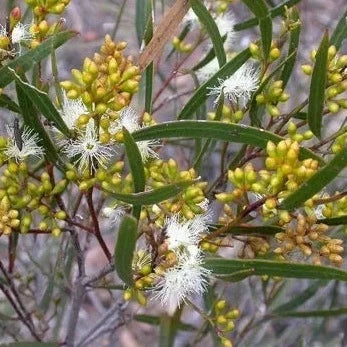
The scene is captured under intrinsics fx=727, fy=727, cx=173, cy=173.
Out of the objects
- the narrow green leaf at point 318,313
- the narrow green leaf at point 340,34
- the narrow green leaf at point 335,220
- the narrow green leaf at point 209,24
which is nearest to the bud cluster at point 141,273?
the narrow green leaf at point 335,220

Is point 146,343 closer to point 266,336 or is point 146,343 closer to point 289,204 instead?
point 266,336

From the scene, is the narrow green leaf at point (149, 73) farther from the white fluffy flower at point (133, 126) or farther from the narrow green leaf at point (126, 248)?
the narrow green leaf at point (126, 248)

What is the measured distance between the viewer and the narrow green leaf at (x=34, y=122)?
0.97 metres

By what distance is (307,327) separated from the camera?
2.12m

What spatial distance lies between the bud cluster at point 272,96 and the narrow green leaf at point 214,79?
2.2 inches

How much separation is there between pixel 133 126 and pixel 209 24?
0.70 ft

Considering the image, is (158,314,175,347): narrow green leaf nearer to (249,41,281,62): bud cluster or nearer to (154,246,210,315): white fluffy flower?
(154,246,210,315): white fluffy flower

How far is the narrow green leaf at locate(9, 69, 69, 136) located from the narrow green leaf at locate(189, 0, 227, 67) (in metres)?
0.27

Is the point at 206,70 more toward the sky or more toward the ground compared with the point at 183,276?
more toward the sky

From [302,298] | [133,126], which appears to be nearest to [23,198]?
[133,126]

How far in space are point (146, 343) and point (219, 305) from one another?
219cm

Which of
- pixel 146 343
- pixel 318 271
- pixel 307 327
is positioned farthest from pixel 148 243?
pixel 146 343

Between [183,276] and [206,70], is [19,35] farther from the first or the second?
[206,70]

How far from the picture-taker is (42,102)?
0.94 metres
